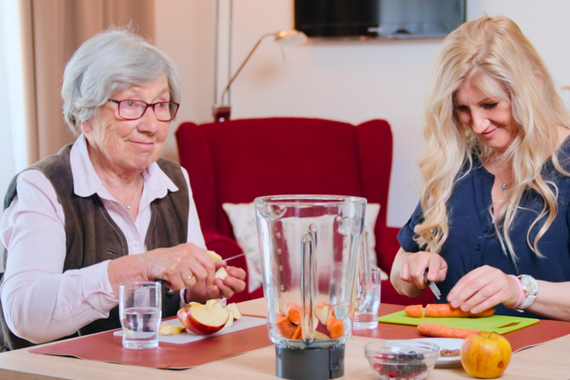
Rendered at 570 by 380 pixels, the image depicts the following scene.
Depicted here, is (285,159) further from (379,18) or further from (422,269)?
(422,269)

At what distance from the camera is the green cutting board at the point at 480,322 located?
122cm

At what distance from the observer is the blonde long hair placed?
1.61m

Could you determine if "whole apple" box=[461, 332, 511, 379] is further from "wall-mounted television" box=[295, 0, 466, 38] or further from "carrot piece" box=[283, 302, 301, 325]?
"wall-mounted television" box=[295, 0, 466, 38]

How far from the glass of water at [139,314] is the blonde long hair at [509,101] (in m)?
0.84

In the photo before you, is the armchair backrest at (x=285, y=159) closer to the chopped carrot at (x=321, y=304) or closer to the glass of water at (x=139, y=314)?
the glass of water at (x=139, y=314)

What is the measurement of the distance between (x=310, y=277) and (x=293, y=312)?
6 centimetres

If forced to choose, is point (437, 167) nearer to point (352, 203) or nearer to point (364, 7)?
point (352, 203)

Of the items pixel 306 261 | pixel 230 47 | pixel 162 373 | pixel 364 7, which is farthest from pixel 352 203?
pixel 230 47

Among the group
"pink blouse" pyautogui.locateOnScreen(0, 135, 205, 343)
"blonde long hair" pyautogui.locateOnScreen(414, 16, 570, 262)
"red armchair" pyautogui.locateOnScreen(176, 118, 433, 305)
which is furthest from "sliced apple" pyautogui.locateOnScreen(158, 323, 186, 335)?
"red armchair" pyautogui.locateOnScreen(176, 118, 433, 305)

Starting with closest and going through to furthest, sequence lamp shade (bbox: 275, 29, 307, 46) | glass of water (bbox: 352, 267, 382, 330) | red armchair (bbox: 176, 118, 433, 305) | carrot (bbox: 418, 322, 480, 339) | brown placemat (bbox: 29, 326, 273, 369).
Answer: brown placemat (bbox: 29, 326, 273, 369) < carrot (bbox: 418, 322, 480, 339) < glass of water (bbox: 352, 267, 382, 330) < red armchair (bbox: 176, 118, 433, 305) < lamp shade (bbox: 275, 29, 307, 46)

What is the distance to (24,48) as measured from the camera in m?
2.53

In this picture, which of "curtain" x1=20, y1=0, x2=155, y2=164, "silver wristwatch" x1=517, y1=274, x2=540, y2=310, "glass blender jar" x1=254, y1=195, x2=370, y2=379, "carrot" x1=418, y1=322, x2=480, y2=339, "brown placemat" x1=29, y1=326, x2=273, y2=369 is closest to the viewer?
"glass blender jar" x1=254, y1=195, x2=370, y2=379

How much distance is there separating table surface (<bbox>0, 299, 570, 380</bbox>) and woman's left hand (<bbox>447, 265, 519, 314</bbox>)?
0.15 m

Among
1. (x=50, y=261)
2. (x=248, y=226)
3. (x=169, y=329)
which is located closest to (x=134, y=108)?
(x=50, y=261)
